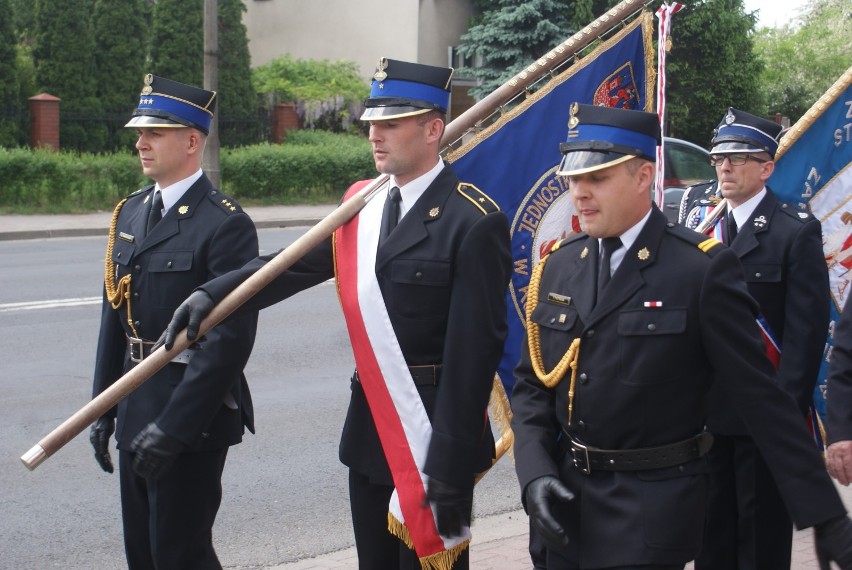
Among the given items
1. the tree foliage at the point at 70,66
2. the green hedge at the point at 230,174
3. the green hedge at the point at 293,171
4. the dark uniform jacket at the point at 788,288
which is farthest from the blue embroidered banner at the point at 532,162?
the tree foliage at the point at 70,66

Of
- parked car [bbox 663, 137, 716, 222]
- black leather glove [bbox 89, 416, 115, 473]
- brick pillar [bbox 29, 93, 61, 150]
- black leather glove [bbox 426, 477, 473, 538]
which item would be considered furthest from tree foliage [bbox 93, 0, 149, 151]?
black leather glove [bbox 426, 477, 473, 538]

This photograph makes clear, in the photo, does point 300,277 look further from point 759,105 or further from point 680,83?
point 759,105

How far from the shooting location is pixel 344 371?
933 cm

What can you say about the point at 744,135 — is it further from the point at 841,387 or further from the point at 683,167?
the point at 683,167

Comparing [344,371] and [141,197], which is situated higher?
[141,197]

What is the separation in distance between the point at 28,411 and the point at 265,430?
1669 mm

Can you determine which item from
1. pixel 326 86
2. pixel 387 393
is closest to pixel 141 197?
pixel 387 393

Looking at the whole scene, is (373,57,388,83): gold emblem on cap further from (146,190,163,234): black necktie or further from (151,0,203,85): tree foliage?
(151,0,203,85): tree foliage

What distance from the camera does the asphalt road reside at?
5.63 meters

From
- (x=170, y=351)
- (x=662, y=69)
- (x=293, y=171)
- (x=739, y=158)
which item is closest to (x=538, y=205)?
(x=662, y=69)

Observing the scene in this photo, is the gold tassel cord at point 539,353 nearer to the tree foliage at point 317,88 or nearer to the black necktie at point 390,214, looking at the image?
the black necktie at point 390,214

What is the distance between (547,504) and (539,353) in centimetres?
51

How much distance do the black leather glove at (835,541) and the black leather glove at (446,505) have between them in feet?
3.26

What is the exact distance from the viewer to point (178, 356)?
4.00 meters
